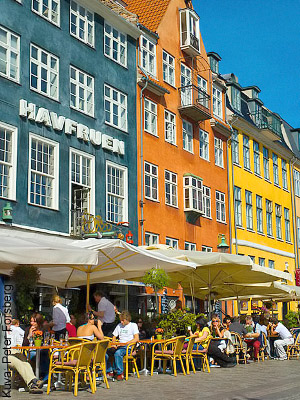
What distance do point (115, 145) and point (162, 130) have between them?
426cm

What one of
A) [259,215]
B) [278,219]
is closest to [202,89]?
[259,215]

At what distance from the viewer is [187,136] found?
3097 centimetres

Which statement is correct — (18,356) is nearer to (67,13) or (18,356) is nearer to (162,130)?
(67,13)

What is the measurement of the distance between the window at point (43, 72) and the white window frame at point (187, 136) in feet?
31.2

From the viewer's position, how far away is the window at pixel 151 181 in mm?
27109

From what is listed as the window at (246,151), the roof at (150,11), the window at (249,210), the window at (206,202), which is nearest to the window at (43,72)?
the roof at (150,11)

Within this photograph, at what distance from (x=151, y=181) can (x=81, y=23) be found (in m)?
6.84

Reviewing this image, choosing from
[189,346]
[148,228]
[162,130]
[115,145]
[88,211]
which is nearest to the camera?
[189,346]

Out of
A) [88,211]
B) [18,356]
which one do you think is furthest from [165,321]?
[88,211]

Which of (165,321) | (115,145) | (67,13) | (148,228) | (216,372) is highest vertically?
(67,13)

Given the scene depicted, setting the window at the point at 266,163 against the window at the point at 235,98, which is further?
the window at the point at 266,163

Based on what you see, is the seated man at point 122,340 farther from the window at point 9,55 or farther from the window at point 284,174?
the window at point 284,174

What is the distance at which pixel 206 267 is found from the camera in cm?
1945

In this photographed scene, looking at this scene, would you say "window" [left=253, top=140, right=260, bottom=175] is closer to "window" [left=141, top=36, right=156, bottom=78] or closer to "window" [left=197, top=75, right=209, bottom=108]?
"window" [left=197, top=75, right=209, bottom=108]
